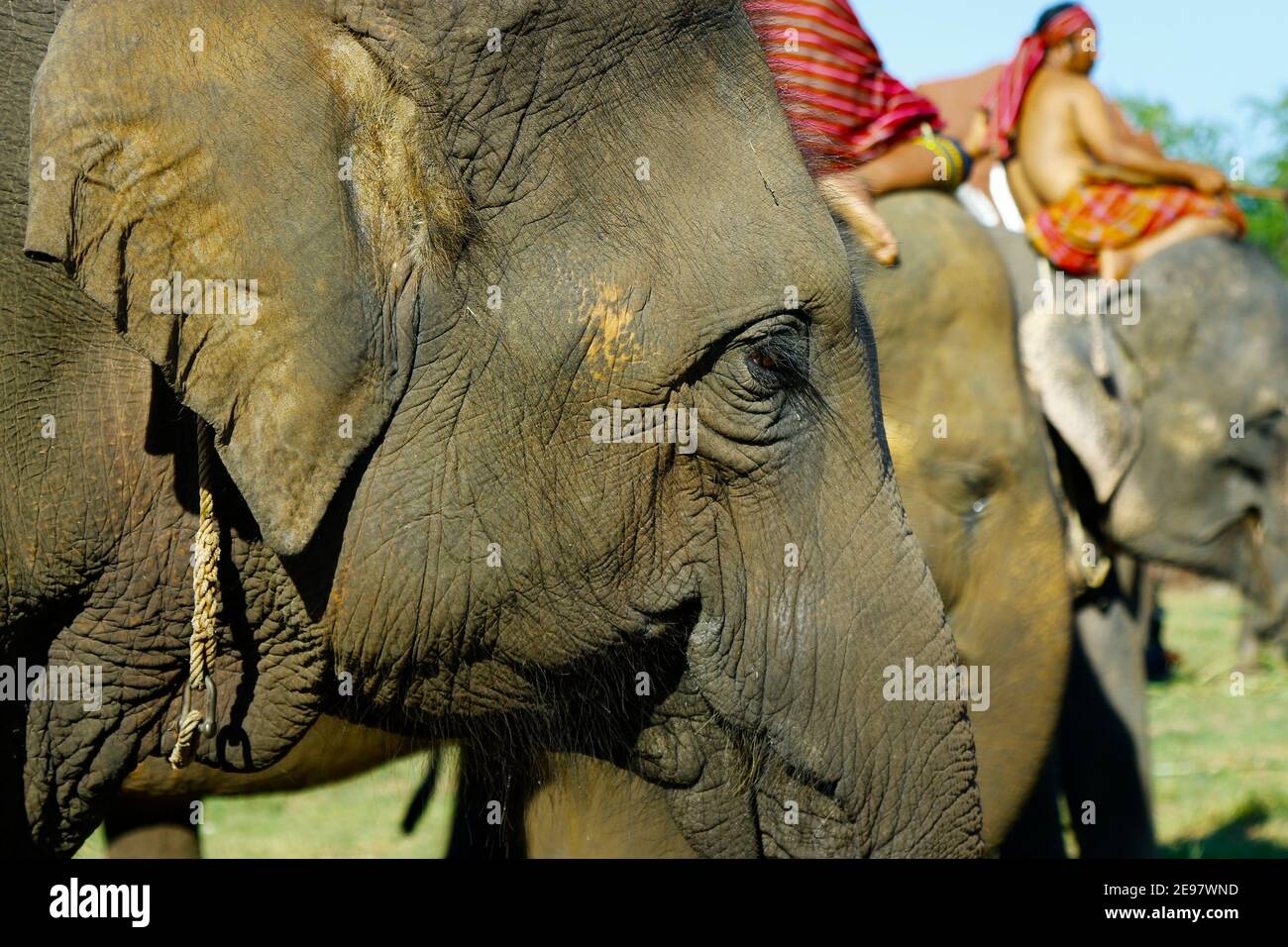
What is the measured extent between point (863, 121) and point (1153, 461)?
171 centimetres

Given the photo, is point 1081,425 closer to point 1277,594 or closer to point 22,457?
point 1277,594

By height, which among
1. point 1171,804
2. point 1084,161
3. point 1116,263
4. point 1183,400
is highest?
point 1084,161

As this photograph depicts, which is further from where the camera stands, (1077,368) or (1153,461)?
(1153,461)

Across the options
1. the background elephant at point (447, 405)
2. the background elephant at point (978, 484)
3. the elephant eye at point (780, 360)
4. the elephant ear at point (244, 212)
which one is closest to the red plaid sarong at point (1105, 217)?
the background elephant at point (978, 484)

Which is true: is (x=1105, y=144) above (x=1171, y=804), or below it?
above

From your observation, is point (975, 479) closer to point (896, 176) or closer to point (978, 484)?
point (978, 484)

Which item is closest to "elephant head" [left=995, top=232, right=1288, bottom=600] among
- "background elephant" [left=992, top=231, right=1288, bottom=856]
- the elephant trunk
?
"background elephant" [left=992, top=231, right=1288, bottom=856]

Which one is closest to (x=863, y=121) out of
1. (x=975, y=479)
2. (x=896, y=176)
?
(x=896, y=176)

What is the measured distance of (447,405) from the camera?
5.57 feet

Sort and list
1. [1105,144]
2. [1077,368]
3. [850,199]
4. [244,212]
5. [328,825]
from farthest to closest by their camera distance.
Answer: [328,825]
[1105,144]
[1077,368]
[850,199]
[244,212]

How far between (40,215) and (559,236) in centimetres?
56

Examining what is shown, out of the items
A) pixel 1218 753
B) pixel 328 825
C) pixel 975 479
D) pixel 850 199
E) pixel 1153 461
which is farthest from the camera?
pixel 1218 753

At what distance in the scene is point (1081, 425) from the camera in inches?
175

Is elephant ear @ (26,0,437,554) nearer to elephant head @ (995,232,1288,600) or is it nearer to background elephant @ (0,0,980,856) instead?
background elephant @ (0,0,980,856)
